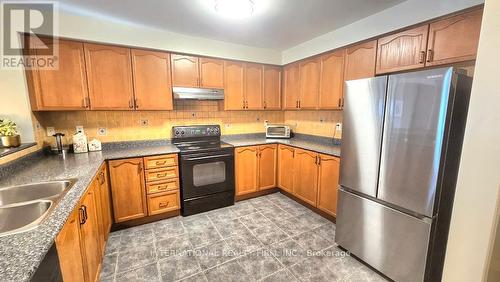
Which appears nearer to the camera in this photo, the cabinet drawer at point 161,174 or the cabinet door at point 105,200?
the cabinet door at point 105,200

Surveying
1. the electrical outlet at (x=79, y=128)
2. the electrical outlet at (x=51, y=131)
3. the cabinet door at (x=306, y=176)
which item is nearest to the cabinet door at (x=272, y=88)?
the cabinet door at (x=306, y=176)

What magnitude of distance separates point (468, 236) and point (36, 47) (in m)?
3.73

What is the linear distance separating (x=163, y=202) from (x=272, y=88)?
2.38 metres

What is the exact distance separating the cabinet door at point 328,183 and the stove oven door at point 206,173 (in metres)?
1.20

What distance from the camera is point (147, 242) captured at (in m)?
2.19

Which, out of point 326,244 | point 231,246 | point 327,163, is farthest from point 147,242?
point 327,163

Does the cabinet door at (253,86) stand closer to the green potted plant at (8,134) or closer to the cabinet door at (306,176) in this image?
the cabinet door at (306,176)

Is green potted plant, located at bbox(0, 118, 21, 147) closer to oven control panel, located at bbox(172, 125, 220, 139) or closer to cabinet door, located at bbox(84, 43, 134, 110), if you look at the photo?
cabinet door, located at bbox(84, 43, 134, 110)

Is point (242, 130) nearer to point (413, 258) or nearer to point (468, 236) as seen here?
point (413, 258)

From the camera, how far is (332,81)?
269 cm

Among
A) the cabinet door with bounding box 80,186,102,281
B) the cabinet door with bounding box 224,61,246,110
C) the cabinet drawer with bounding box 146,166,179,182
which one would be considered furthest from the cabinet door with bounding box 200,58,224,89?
the cabinet door with bounding box 80,186,102,281

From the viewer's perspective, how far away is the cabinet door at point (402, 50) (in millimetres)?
1858

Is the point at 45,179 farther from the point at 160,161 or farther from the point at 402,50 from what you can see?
the point at 402,50

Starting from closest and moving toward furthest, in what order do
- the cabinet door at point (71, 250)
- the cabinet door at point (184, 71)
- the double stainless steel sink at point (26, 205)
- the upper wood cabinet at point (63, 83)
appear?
1. the cabinet door at point (71, 250)
2. the double stainless steel sink at point (26, 205)
3. the upper wood cabinet at point (63, 83)
4. the cabinet door at point (184, 71)
